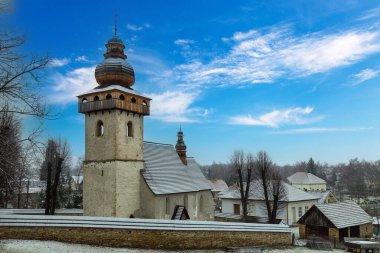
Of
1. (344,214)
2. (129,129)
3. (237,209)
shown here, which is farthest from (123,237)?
(237,209)

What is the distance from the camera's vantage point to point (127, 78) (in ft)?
94.9

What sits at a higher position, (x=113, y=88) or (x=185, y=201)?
(x=113, y=88)

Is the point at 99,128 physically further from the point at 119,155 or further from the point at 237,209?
the point at 237,209

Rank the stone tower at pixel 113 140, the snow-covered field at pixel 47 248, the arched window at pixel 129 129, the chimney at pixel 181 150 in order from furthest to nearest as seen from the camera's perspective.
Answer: the chimney at pixel 181 150 → the arched window at pixel 129 129 → the stone tower at pixel 113 140 → the snow-covered field at pixel 47 248

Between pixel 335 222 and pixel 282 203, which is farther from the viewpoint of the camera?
pixel 282 203

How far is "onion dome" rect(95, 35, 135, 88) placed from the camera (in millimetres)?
28375

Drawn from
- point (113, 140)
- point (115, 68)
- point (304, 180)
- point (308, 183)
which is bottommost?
point (308, 183)

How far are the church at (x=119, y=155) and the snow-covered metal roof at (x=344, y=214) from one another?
12.9m

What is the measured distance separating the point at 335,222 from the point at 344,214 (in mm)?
2359

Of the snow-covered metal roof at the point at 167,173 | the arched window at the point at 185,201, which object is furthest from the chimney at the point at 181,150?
the arched window at the point at 185,201

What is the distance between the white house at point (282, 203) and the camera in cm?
4031

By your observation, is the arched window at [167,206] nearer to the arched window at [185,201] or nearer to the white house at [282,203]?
the arched window at [185,201]

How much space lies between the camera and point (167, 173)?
31.7m

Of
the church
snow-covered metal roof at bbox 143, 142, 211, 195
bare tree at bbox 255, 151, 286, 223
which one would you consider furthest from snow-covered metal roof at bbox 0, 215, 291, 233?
bare tree at bbox 255, 151, 286, 223
